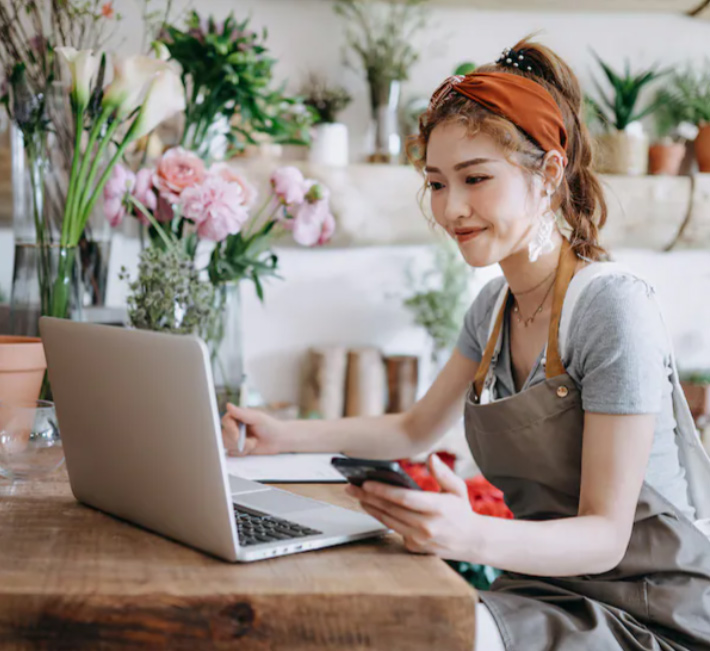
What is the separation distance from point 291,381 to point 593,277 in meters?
1.79

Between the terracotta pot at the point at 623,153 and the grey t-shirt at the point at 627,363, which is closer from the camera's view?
the grey t-shirt at the point at 627,363

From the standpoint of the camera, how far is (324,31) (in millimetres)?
2789

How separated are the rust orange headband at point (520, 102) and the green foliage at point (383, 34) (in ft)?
4.81

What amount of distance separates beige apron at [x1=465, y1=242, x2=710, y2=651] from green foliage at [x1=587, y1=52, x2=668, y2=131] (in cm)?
170

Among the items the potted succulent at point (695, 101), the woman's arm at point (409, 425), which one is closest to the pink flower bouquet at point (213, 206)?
the woman's arm at point (409, 425)

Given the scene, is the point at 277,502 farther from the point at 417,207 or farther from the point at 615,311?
the point at 417,207

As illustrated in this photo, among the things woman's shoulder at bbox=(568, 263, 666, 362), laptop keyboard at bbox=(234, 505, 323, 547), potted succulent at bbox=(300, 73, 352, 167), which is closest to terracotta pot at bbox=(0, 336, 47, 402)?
laptop keyboard at bbox=(234, 505, 323, 547)

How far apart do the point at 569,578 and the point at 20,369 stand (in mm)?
849

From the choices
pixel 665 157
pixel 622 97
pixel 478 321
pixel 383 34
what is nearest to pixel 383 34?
pixel 383 34

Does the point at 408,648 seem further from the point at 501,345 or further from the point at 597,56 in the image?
the point at 597,56

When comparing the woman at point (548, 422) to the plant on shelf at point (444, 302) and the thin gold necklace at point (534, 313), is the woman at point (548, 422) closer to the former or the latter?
the thin gold necklace at point (534, 313)

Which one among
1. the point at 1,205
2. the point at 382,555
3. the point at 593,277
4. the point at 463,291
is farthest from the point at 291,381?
the point at 382,555

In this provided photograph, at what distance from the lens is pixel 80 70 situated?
1424mm

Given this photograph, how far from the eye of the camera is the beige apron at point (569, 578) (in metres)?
1.05
